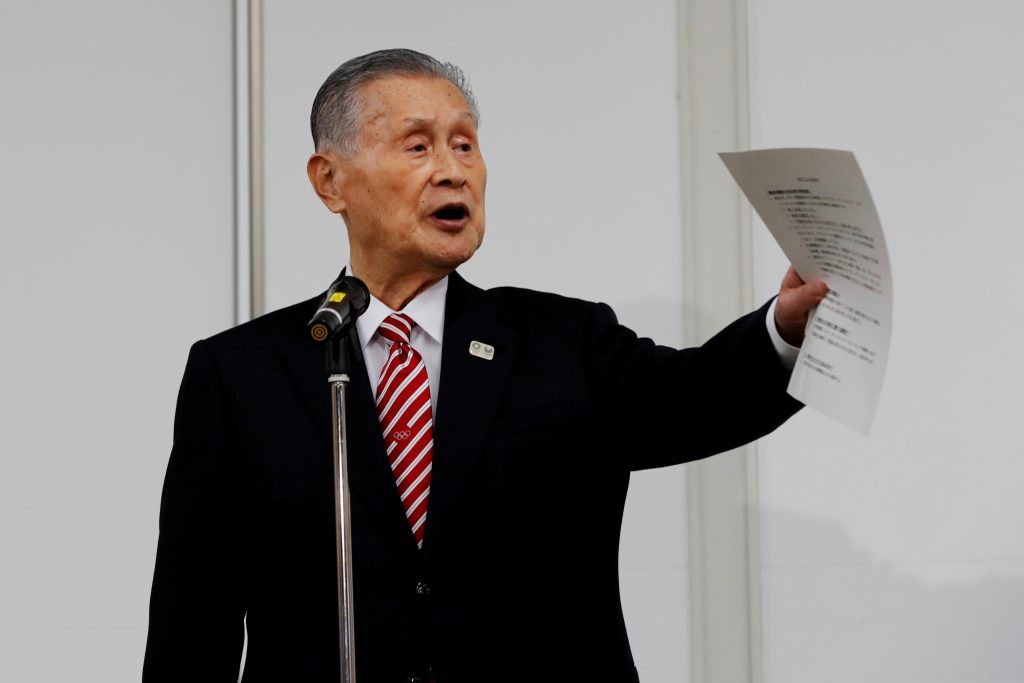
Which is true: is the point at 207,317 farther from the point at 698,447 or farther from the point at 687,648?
the point at 698,447

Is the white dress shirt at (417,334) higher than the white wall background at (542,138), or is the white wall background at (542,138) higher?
the white wall background at (542,138)

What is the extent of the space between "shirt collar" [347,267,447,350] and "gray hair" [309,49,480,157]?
Answer: 0.26 meters

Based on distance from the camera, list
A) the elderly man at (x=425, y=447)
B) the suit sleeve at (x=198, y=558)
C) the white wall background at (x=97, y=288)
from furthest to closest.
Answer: the white wall background at (x=97, y=288)
the suit sleeve at (x=198, y=558)
the elderly man at (x=425, y=447)

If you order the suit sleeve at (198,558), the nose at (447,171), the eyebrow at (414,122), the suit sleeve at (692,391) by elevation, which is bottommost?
the suit sleeve at (198,558)

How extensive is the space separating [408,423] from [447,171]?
388mm

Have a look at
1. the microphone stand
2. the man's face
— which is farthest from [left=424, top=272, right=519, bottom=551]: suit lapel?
the microphone stand

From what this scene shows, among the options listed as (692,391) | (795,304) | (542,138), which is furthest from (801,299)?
(542,138)

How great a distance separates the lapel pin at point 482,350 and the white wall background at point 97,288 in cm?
126

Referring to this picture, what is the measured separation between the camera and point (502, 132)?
3.07 m

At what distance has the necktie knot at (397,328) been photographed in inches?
76.9

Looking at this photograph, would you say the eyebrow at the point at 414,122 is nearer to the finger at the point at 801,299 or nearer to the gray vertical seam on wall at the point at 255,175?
the finger at the point at 801,299

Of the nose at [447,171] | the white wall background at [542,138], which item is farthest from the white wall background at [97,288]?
the nose at [447,171]

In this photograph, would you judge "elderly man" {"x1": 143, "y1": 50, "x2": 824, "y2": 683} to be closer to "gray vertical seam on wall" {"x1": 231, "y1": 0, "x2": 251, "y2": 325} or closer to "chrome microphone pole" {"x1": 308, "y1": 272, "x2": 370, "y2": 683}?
"chrome microphone pole" {"x1": 308, "y1": 272, "x2": 370, "y2": 683}

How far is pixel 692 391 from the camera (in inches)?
69.8
